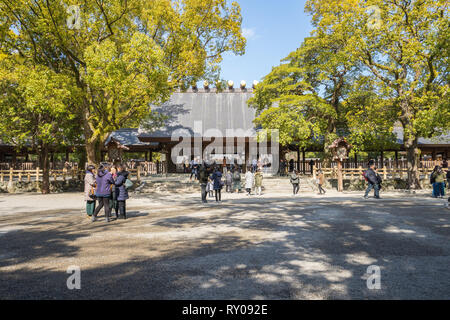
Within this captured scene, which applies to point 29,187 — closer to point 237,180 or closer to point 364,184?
point 237,180

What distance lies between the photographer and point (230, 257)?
4.59m

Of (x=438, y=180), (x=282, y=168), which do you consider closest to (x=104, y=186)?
(x=438, y=180)

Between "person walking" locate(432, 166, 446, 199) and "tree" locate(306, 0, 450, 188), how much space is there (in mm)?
3546

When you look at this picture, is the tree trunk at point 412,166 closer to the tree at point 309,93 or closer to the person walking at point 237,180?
the tree at point 309,93

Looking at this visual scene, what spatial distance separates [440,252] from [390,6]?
53.6 ft

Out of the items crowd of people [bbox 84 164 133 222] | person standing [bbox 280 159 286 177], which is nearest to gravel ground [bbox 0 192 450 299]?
crowd of people [bbox 84 164 133 222]

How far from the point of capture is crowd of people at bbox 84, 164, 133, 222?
312 inches

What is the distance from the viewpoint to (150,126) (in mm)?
23266

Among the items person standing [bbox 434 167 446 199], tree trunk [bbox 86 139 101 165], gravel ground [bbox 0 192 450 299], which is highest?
tree trunk [bbox 86 139 101 165]

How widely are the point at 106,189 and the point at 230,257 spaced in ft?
15.8

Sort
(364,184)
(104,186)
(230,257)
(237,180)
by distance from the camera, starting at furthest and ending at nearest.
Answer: (364,184) < (237,180) < (104,186) < (230,257)

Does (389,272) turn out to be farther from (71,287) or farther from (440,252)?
(71,287)

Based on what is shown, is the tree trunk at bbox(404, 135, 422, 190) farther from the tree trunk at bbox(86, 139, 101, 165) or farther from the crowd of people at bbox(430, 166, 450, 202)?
the tree trunk at bbox(86, 139, 101, 165)
